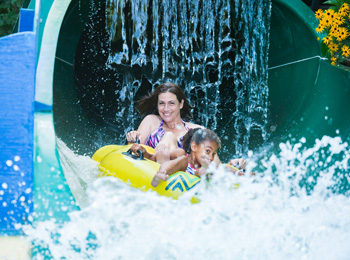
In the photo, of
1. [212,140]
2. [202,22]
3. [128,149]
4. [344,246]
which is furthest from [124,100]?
[344,246]

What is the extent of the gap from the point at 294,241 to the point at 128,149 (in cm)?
140

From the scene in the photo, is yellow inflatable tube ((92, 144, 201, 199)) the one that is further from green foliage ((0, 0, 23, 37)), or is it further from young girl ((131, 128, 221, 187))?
green foliage ((0, 0, 23, 37))

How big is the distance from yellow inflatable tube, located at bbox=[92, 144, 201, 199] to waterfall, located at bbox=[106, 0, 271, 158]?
5.53 ft

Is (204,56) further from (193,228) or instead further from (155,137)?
(193,228)

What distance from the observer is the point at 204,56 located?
4715 millimetres

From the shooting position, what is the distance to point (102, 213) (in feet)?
6.95

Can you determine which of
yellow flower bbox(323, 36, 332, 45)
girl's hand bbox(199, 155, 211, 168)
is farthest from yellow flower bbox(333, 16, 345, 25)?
girl's hand bbox(199, 155, 211, 168)

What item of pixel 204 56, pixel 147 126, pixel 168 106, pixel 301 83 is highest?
pixel 204 56

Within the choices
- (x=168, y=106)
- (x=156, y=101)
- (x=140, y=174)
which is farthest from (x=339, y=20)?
(x=140, y=174)

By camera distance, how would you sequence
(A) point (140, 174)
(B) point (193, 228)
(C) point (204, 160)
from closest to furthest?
(B) point (193, 228)
(A) point (140, 174)
(C) point (204, 160)

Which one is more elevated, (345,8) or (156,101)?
(345,8)

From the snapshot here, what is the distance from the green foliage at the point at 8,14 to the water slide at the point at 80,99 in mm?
891

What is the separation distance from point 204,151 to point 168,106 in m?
1.04

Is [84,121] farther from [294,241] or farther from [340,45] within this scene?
[294,241]
